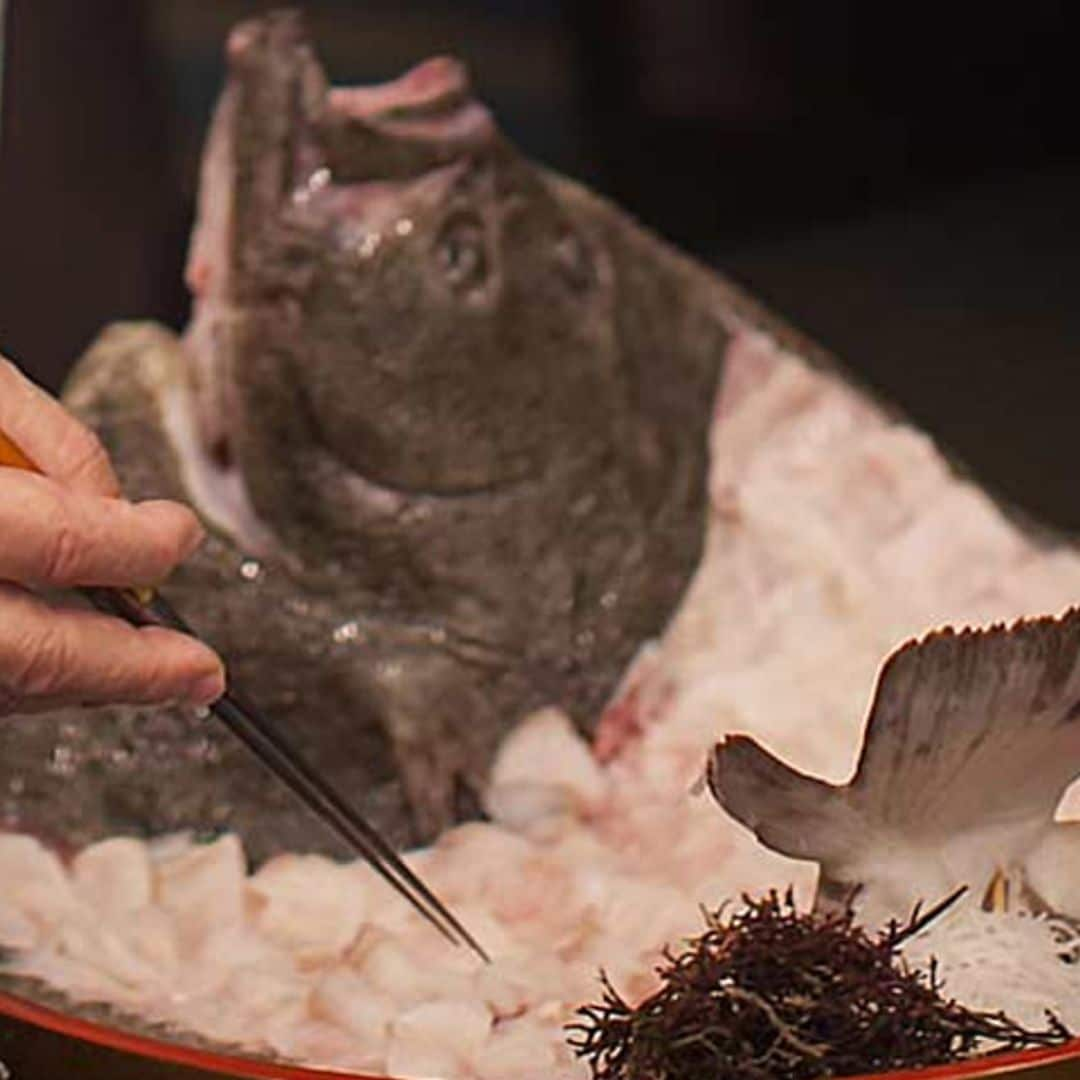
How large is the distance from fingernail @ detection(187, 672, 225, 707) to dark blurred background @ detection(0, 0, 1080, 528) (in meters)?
Answer: 0.48

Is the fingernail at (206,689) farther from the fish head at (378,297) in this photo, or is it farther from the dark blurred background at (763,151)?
the dark blurred background at (763,151)

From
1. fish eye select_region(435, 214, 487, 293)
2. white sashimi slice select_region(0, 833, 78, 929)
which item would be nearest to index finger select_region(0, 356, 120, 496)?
white sashimi slice select_region(0, 833, 78, 929)

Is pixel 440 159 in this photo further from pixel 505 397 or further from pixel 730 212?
pixel 730 212

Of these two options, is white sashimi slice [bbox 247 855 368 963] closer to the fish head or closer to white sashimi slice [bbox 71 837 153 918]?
white sashimi slice [bbox 71 837 153 918]

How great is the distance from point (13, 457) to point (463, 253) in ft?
1.38

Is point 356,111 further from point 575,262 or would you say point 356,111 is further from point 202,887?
point 202,887

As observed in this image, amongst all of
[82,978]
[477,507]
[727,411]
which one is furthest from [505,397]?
[82,978]

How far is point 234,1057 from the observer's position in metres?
0.60

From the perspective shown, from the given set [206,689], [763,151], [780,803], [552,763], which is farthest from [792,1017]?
[763,151]

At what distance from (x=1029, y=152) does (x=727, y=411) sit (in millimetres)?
196

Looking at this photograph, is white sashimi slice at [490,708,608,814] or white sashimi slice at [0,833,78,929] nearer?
white sashimi slice at [0,833,78,929]

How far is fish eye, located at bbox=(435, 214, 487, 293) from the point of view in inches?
40.6

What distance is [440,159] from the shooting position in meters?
1.05

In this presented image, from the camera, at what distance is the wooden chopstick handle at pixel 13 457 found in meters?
0.64
